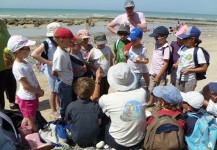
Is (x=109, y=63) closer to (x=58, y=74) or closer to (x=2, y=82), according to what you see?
(x=58, y=74)

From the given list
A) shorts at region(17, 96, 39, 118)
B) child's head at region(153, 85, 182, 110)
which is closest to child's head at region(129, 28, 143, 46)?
child's head at region(153, 85, 182, 110)

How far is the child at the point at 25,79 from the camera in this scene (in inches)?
168

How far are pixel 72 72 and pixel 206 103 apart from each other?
86.5 inches

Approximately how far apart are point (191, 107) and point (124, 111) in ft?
3.42

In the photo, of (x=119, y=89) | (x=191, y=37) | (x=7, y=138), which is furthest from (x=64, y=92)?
(x=191, y=37)

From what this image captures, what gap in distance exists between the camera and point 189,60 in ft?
15.8

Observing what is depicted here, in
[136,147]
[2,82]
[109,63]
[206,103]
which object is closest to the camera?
[136,147]

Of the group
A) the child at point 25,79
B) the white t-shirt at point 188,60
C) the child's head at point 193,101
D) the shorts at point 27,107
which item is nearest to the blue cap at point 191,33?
the white t-shirt at point 188,60

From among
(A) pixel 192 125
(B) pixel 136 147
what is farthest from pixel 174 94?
(B) pixel 136 147

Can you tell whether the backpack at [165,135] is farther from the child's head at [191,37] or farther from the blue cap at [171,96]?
the child's head at [191,37]

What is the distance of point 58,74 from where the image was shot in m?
4.84

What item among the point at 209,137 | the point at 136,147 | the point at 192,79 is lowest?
the point at 136,147

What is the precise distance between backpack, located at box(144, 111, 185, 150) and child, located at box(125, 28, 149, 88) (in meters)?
1.55

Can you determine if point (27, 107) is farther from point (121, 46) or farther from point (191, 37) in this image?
point (191, 37)
